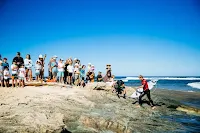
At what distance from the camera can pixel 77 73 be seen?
14.8 meters

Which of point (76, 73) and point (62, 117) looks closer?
point (62, 117)

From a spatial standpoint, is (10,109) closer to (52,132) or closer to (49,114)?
(49,114)

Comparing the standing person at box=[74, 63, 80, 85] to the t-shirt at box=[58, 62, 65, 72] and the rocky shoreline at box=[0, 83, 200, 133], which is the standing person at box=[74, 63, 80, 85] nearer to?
the t-shirt at box=[58, 62, 65, 72]

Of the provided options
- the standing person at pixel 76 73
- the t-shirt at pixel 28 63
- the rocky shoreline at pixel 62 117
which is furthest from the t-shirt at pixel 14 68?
the standing person at pixel 76 73

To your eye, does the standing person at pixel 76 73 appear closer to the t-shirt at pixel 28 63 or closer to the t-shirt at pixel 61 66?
the t-shirt at pixel 61 66

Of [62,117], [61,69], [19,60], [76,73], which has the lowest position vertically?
[62,117]

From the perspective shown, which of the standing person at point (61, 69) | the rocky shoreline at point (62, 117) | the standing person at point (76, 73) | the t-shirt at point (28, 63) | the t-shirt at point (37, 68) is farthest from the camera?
the standing person at point (76, 73)

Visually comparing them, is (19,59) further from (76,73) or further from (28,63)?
(76,73)

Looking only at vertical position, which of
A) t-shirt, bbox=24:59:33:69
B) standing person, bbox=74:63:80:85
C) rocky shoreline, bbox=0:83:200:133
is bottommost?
rocky shoreline, bbox=0:83:200:133

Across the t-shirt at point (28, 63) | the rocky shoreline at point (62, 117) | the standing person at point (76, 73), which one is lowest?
the rocky shoreline at point (62, 117)

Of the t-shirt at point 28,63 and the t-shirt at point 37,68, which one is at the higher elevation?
the t-shirt at point 28,63

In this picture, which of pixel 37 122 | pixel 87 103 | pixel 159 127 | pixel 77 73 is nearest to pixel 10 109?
pixel 37 122

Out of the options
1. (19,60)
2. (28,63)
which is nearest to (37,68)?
(28,63)

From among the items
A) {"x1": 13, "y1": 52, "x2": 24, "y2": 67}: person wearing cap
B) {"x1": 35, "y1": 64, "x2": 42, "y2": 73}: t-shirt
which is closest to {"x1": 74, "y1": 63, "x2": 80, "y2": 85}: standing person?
{"x1": 35, "y1": 64, "x2": 42, "y2": 73}: t-shirt
